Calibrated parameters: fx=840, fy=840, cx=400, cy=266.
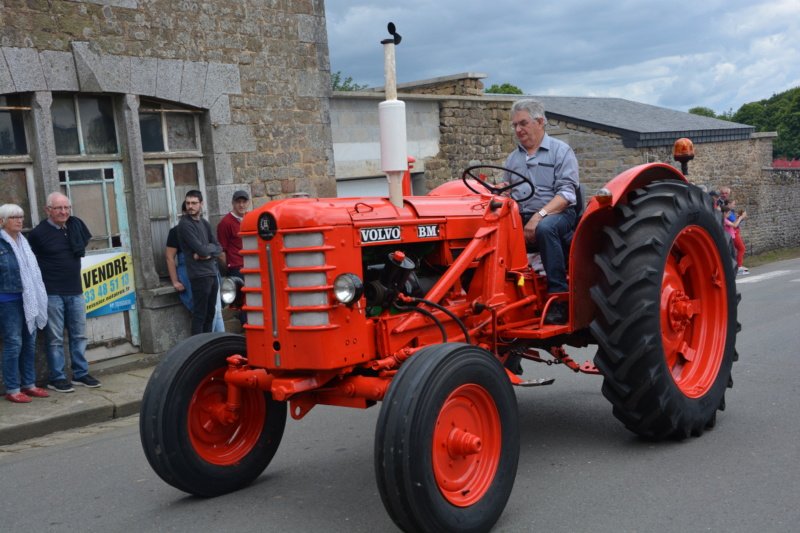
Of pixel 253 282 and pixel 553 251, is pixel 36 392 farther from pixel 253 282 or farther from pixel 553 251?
pixel 553 251

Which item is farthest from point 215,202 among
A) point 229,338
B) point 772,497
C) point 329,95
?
point 772,497

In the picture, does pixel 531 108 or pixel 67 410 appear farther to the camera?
pixel 67 410

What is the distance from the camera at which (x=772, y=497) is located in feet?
13.7

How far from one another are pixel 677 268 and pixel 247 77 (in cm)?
→ 605

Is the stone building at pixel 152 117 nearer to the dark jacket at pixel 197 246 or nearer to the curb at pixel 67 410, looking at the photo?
the dark jacket at pixel 197 246

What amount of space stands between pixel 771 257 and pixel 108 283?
16666 millimetres

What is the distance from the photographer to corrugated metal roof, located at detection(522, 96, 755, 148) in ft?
61.8

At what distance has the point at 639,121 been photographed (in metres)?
21.0

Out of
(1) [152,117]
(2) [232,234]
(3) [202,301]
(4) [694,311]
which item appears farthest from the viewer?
(2) [232,234]

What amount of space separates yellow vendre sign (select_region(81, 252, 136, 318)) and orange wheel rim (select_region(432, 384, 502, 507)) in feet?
18.3

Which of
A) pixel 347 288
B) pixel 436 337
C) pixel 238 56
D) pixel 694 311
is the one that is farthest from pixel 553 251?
pixel 238 56

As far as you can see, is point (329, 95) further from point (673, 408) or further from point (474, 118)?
point (673, 408)

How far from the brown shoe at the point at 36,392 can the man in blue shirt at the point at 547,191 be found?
4.58 metres

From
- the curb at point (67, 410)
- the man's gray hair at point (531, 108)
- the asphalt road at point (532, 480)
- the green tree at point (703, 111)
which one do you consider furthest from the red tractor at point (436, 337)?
the green tree at point (703, 111)
